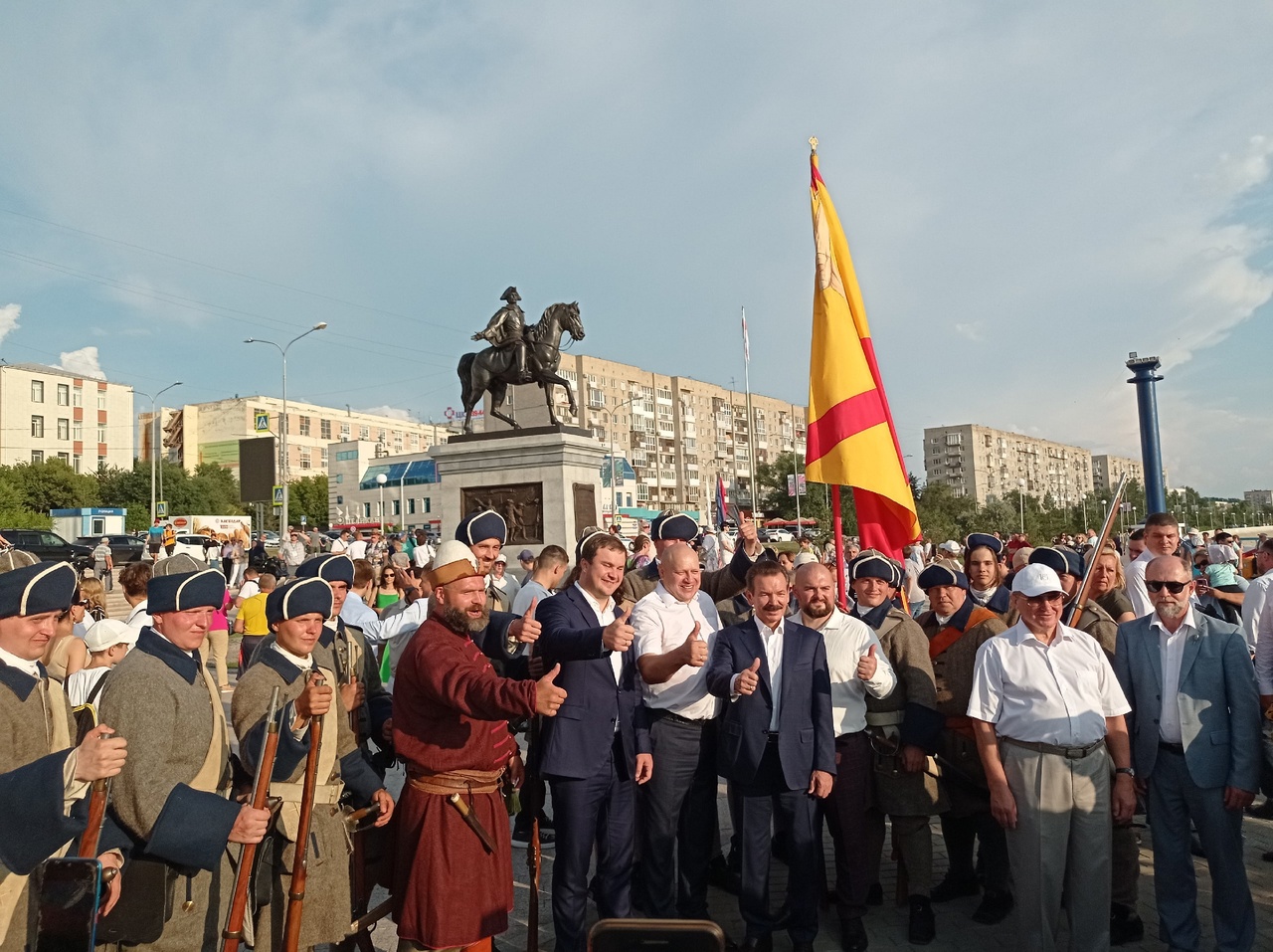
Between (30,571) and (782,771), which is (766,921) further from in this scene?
(30,571)

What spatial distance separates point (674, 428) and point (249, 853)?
10128 cm

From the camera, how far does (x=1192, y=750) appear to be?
4.35 m

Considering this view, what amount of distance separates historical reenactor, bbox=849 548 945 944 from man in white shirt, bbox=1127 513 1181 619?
8.36 ft

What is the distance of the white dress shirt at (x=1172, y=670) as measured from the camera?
4445 mm

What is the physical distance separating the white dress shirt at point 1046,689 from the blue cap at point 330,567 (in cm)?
330

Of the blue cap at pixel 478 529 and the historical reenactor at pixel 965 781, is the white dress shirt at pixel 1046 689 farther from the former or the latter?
the blue cap at pixel 478 529

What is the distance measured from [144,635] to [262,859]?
1.00 m

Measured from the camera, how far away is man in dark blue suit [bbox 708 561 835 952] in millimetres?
4566

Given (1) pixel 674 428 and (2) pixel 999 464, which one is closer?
(1) pixel 674 428

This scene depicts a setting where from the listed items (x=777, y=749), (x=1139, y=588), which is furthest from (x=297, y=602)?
(x=1139, y=588)

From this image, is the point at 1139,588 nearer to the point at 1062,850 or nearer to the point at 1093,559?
the point at 1093,559

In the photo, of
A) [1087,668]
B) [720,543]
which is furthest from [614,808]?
[720,543]

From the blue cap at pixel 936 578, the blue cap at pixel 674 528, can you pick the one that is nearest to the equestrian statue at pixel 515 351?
the blue cap at pixel 674 528

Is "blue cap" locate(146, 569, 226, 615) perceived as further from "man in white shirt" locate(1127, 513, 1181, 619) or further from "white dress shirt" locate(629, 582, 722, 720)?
"man in white shirt" locate(1127, 513, 1181, 619)
